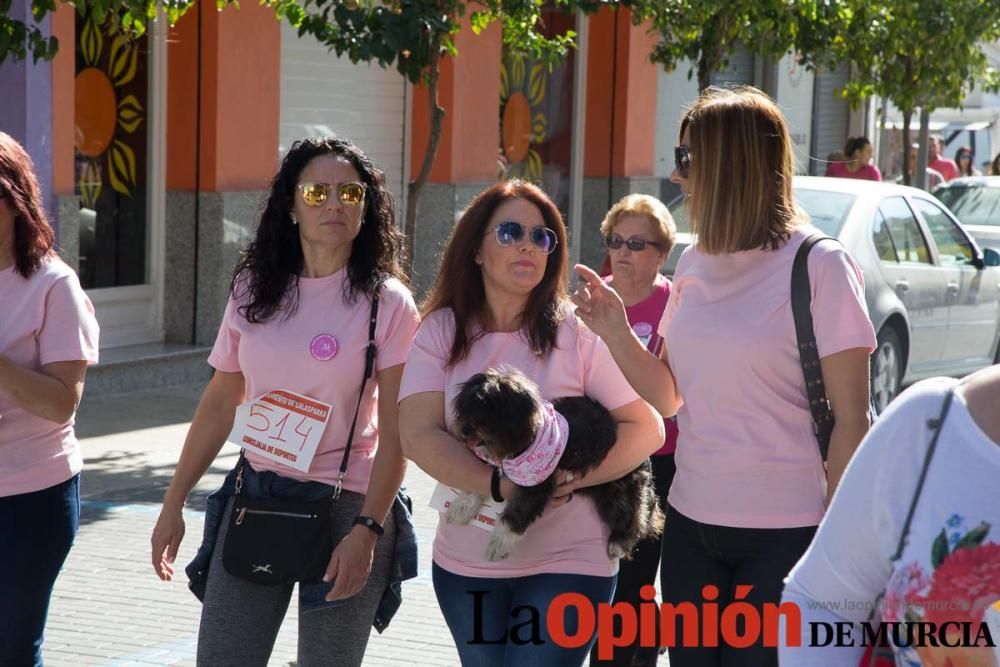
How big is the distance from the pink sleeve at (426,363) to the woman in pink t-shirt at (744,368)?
0.37 m

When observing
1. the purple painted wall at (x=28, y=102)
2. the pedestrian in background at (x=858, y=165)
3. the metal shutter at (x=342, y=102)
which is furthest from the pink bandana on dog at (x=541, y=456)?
the pedestrian in background at (x=858, y=165)

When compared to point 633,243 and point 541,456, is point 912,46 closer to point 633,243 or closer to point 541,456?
point 633,243

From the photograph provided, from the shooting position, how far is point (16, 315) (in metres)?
3.93

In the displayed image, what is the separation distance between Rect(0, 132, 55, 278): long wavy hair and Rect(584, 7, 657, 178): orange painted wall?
1454cm

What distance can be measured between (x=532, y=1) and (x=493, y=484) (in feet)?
21.5

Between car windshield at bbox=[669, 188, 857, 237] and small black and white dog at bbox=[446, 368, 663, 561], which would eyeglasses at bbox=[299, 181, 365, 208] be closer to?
small black and white dog at bbox=[446, 368, 663, 561]

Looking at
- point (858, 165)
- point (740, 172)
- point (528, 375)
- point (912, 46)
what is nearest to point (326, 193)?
point (528, 375)

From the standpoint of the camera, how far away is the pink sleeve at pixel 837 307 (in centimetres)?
347

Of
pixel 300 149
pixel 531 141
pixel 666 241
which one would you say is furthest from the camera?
pixel 531 141

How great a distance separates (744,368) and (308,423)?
42.8 inches

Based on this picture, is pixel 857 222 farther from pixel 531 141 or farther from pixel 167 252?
pixel 531 141

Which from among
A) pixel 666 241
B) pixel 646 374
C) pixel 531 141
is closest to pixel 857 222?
pixel 666 241

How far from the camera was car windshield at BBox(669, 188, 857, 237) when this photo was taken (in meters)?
10.0

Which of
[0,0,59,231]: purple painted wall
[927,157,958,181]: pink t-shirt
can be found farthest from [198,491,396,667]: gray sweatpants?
[927,157,958,181]: pink t-shirt
